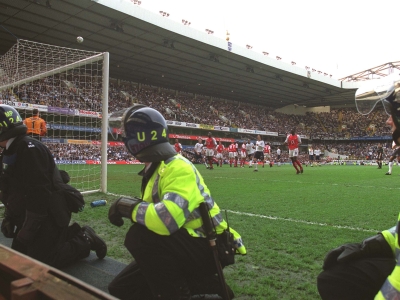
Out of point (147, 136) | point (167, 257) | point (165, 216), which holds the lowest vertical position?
point (167, 257)

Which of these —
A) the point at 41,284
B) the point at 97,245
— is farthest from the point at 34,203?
the point at 41,284

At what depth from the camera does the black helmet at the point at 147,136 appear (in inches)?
84.5

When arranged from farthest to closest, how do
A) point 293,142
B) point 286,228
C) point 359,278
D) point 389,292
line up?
point 293,142 → point 286,228 → point 359,278 → point 389,292

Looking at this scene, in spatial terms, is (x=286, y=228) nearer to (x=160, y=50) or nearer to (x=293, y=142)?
(x=293, y=142)

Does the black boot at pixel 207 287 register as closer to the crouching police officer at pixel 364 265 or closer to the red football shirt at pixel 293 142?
the crouching police officer at pixel 364 265

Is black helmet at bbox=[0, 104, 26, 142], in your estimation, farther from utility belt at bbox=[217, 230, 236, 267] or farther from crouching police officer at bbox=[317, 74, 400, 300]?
crouching police officer at bbox=[317, 74, 400, 300]

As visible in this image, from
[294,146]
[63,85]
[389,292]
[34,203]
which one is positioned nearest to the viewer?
[389,292]

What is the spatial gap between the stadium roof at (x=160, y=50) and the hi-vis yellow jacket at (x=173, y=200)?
67.1 feet

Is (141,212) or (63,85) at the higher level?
(63,85)

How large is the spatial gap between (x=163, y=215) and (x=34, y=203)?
60.7 inches

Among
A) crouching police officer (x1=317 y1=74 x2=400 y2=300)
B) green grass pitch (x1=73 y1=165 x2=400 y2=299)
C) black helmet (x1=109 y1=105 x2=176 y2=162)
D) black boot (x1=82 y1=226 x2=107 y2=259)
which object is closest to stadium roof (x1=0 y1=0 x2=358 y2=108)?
green grass pitch (x1=73 y1=165 x2=400 y2=299)

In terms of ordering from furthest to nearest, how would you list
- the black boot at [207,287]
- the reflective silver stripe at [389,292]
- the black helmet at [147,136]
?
the black boot at [207,287] → the black helmet at [147,136] → the reflective silver stripe at [389,292]

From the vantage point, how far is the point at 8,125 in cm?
314

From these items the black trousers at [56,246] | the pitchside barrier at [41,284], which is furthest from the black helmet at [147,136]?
the black trousers at [56,246]
